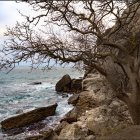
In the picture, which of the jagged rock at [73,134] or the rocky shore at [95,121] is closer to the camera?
the jagged rock at [73,134]

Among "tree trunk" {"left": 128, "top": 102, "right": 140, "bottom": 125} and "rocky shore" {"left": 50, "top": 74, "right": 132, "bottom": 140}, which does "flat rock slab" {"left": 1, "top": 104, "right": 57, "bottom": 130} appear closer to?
"rocky shore" {"left": 50, "top": 74, "right": 132, "bottom": 140}

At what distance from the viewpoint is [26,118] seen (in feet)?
69.6

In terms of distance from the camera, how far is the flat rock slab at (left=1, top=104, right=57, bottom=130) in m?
20.2

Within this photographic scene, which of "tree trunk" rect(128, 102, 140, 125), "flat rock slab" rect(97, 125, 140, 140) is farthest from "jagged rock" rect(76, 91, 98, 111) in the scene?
"flat rock slab" rect(97, 125, 140, 140)

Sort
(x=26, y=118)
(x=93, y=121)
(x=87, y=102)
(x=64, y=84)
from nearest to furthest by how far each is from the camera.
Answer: (x=93, y=121), (x=26, y=118), (x=87, y=102), (x=64, y=84)

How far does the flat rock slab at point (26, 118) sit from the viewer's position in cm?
2025

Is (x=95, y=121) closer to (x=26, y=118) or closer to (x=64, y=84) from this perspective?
(x=26, y=118)

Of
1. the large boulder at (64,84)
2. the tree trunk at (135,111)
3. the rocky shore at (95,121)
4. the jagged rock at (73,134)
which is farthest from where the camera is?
the large boulder at (64,84)

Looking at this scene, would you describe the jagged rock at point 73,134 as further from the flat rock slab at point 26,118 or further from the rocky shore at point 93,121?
the flat rock slab at point 26,118

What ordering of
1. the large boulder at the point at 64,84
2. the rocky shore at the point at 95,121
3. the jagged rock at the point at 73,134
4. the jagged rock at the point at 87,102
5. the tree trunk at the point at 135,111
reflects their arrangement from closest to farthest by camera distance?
the tree trunk at the point at 135,111 → the jagged rock at the point at 73,134 → the rocky shore at the point at 95,121 → the jagged rock at the point at 87,102 → the large boulder at the point at 64,84

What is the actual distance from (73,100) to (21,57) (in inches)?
643

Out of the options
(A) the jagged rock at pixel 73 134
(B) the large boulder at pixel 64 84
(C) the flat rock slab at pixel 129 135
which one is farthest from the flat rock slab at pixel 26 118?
(B) the large boulder at pixel 64 84

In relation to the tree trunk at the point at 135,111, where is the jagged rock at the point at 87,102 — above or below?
below

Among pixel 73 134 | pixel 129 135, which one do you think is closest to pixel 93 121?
pixel 73 134
